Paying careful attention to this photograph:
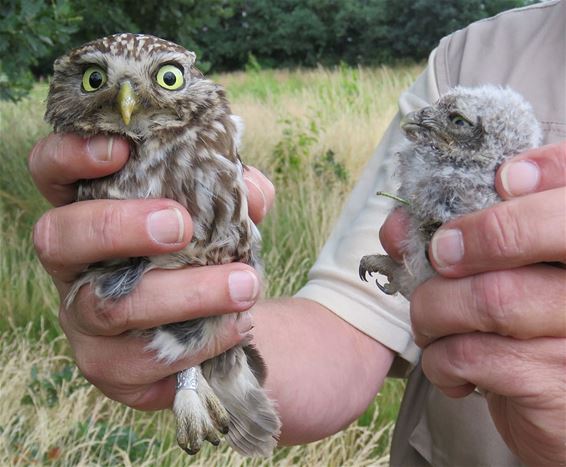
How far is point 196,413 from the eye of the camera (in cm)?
153

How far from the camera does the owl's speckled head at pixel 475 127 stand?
4.71 feet

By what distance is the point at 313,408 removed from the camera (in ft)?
7.09

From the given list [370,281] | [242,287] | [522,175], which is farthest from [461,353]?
[370,281]

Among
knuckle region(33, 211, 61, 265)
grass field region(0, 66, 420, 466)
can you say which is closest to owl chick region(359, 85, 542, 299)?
knuckle region(33, 211, 61, 265)

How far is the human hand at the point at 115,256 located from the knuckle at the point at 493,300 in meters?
0.50

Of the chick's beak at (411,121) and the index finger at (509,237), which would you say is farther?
the chick's beak at (411,121)

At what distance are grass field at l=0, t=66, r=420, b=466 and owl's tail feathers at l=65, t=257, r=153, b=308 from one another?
0.92 meters

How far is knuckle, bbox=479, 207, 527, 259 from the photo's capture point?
1.27 m

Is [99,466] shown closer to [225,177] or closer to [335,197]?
[225,177]

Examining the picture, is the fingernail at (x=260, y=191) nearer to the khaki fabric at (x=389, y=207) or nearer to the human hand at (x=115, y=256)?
the human hand at (x=115, y=256)

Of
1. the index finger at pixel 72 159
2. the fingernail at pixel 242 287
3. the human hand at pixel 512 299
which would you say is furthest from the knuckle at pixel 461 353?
the index finger at pixel 72 159

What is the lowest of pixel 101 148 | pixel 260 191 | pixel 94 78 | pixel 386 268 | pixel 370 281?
pixel 370 281

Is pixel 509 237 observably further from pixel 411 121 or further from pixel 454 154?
pixel 411 121

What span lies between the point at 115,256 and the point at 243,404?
0.56m
